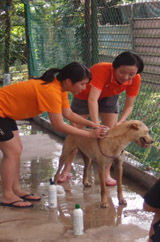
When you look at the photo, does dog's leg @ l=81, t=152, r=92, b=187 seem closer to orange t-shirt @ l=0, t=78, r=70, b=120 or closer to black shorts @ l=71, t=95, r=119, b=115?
black shorts @ l=71, t=95, r=119, b=115

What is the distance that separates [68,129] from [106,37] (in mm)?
2509

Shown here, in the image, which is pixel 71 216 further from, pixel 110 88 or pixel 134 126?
pixel 110 88

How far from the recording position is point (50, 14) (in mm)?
8031

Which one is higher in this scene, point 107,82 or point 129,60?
point 129,60

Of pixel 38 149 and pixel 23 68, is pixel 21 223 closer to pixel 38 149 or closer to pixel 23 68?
pixel 38 149

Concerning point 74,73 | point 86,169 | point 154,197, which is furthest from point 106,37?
point 154,197

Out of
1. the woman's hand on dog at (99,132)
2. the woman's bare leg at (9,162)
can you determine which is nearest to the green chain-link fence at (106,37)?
the woman's hand on dog at (99,132)

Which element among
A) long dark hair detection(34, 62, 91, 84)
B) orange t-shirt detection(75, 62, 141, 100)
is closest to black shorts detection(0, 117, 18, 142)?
long dark hair detection(34, 62, 91, 84)

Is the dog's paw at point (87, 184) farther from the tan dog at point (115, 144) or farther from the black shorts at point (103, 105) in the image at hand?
the black shorts at point (103, 105)

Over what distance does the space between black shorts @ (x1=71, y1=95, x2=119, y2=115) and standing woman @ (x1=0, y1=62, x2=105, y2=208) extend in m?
0.67

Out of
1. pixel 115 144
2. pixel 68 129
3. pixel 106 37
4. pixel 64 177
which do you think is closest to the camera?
pixel 68 129

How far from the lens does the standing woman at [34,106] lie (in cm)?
404

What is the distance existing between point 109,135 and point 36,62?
551cm

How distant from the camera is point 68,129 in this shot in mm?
4121
